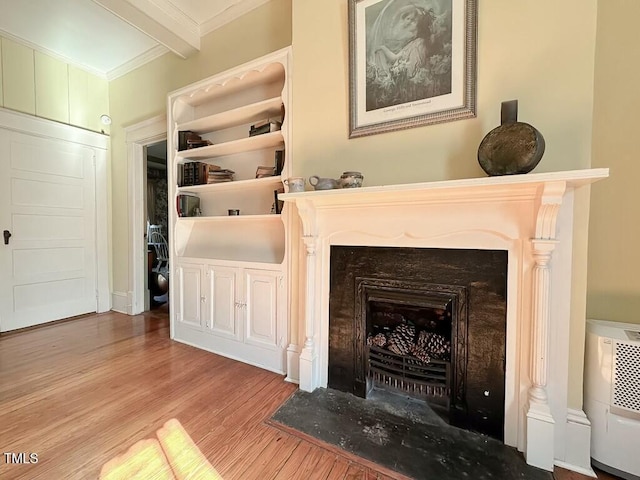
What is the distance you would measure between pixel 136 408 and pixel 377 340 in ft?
5.17

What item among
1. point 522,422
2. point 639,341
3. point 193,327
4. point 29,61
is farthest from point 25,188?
point 639,341

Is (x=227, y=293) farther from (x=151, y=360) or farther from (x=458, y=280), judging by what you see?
(x=458, y=280)

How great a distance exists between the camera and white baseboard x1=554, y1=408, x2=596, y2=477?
1265 millimetres

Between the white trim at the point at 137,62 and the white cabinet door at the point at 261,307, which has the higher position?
the white trim at the point at 137,62

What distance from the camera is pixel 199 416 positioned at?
161 cm

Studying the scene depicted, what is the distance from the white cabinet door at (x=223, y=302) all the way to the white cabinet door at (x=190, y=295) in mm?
127

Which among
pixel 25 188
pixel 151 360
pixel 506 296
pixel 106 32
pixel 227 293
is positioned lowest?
pixel 151 360

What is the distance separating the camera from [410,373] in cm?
166

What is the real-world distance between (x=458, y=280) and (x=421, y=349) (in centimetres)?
49

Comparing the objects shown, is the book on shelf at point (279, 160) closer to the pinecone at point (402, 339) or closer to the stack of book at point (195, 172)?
the stack of book at point (195, 172)

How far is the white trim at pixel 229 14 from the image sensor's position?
245 cm

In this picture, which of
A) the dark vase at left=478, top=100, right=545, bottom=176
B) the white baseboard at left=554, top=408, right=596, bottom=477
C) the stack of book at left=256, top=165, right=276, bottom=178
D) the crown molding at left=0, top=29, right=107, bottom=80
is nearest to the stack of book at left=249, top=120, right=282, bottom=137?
the stack of book at left=256, top=165, right=276, bottom=178

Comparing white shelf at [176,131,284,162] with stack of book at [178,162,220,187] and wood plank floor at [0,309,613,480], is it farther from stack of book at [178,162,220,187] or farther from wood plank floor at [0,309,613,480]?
wood plank floor at [0,309,613,480]

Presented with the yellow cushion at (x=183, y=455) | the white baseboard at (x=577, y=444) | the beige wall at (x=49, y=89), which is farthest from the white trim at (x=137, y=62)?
the white baseboard at (x=577, y=444)
